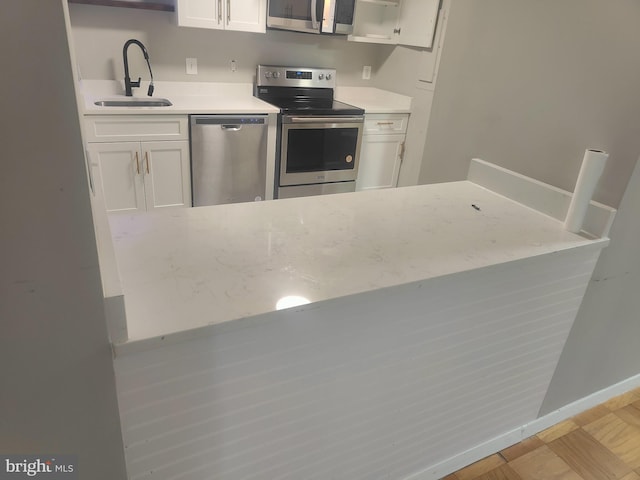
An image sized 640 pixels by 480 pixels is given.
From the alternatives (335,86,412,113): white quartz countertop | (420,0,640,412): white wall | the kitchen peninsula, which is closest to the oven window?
(335,86,412,113): white quartz countertop

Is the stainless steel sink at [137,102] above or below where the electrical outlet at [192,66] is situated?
below

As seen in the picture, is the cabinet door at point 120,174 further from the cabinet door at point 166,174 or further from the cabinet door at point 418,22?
the cabinet door at point 418,22

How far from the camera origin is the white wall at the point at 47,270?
1.95 feet

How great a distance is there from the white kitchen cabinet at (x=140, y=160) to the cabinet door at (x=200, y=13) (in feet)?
2.23

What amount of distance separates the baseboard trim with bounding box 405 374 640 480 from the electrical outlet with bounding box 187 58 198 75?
120 inches

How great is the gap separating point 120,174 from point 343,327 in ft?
7.58

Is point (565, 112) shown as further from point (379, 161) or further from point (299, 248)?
point (379, 161)

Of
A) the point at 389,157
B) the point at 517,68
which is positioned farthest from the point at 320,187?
the point at 517,68

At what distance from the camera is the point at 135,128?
9.08ft

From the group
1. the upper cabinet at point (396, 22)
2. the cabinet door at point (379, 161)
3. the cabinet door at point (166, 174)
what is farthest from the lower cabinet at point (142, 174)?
the upper cabinet at point (396, 22)

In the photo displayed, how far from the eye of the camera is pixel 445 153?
2.14 meters

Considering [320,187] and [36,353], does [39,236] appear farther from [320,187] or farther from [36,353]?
[320,187]

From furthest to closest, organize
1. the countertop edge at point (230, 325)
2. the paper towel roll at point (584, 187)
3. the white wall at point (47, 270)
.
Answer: the paper towel roll at point (584, 187) → the countertop edge at point (230, 325) → the white wall at point (47, 270)

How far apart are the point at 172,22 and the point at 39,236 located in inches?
118
